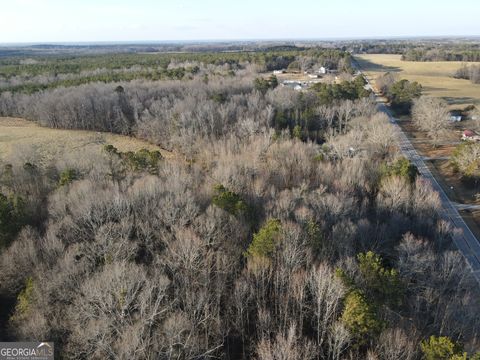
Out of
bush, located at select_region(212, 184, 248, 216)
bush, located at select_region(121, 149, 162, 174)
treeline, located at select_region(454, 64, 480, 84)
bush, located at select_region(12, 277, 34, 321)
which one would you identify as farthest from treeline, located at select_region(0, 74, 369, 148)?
treeline, located at select_region(454, 64, 480, 84)

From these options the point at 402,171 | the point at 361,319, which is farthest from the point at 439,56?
the point at 361,319

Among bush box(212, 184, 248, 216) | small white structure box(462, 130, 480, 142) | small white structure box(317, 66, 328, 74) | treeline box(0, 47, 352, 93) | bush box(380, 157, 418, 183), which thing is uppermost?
treeline box(0, 47, 352, 93)

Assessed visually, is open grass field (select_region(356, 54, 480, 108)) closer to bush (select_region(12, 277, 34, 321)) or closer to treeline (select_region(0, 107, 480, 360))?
treeline (select_region(0, 107, 480, 360))

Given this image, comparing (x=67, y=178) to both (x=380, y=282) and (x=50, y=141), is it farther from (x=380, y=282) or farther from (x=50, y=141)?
(x=380, y=282)

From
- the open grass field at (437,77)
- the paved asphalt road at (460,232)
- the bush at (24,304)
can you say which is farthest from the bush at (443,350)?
the open grass field at (437,77)

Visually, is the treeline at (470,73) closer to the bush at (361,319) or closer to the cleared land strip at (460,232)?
the cleared land strip at (460,232)

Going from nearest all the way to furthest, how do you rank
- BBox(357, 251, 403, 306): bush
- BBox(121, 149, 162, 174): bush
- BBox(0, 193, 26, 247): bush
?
BBox(357, 251, 403, 306): bush → BBox(0, 193, 26, 247): bush → BBox(121, 149, 162, 174): bush

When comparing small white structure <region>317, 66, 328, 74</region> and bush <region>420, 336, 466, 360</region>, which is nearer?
bush <region>420, 336, 466, 360</region>

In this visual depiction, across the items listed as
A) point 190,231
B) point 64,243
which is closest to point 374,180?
point 190,231
